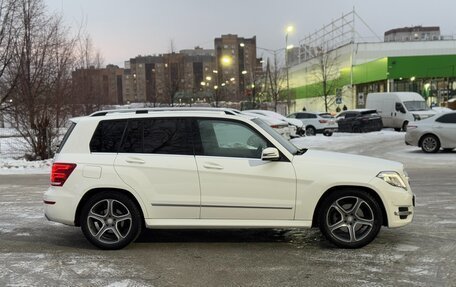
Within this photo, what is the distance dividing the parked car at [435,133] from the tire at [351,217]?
1266 cm

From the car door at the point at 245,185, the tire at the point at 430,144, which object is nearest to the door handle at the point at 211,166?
the car door at the point at 245,185

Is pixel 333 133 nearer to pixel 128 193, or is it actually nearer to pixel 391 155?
pixel 391 155

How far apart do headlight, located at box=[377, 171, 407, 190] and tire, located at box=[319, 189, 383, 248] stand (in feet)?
0.90

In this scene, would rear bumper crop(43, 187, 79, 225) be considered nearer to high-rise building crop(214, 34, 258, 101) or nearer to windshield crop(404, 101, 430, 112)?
windshield crop(404, 101, 430, 112)

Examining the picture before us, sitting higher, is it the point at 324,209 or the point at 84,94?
the point at 84,94

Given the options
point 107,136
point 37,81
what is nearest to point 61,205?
point 107,136

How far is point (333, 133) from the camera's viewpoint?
1276 inches

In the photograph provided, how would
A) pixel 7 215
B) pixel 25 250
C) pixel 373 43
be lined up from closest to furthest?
pixel 25 250 → pixel 7 215 → pixel 373 43

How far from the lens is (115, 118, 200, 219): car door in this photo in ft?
19.6

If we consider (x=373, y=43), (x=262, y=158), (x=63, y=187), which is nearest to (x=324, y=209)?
(x=262, y=158)

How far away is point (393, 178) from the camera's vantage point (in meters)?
5.96

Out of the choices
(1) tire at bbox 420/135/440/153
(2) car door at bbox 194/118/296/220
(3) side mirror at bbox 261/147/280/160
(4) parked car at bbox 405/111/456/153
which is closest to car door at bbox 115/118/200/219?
(2) car door at bbox 194/118/296/220

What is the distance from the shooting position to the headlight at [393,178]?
5914mm

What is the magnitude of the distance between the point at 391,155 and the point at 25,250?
14.3m
